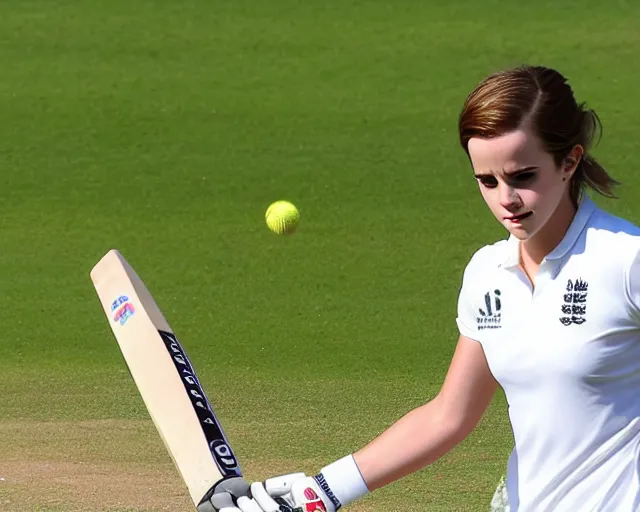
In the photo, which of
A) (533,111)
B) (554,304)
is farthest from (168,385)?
(533,111)

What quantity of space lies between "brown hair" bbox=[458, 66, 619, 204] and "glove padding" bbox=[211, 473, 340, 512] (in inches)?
28.9

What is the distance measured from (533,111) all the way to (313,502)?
879 mm

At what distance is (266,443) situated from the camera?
19.4 ft

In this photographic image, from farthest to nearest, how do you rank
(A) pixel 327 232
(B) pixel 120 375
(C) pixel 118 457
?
(A) pixel 327 232 < (B) pixel 120 375 < (C) pixel 118 457

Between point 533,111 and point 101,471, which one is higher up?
point 101,471

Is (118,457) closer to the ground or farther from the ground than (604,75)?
closer to the ground

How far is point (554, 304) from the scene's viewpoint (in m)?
2.50

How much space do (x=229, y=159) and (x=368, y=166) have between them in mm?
1086

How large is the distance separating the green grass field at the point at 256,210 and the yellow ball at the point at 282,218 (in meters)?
0.23

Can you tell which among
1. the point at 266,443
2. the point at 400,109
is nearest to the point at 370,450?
the point at 266,443

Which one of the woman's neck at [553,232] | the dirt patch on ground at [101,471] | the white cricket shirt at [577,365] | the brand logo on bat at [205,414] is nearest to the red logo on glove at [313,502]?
the white cricket shirt at [577,365]

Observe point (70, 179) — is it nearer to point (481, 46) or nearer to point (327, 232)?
point (327, 232)

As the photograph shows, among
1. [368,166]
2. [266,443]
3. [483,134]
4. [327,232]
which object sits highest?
[368,166]

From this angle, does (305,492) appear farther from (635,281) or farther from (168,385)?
(168,385)
